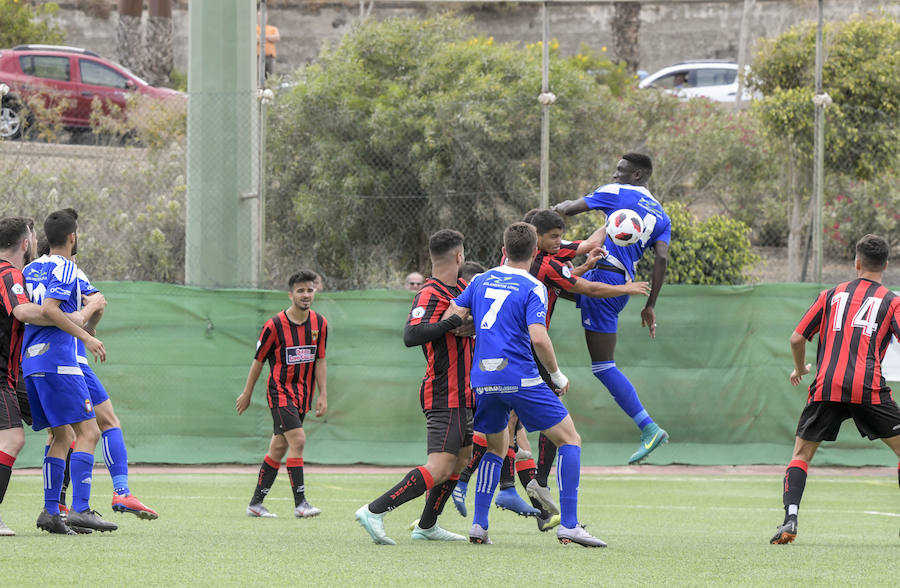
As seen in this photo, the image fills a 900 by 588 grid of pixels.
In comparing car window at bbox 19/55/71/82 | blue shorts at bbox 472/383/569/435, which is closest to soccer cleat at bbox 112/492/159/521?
blue shorts at bbox 472/383/569/435

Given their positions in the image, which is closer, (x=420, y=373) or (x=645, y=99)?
(x=420, y=373)

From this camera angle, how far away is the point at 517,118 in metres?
15.0

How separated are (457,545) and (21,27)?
27045mm

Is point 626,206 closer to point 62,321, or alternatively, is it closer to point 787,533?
point 787,533

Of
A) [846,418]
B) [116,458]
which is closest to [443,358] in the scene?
[116,458]

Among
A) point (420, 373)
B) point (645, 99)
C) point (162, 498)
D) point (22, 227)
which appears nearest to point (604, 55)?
point (645, 99)

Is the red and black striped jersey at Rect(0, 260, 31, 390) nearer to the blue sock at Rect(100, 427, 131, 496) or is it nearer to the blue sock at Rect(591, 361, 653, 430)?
the blue sock at Rect(100, 427, 131, 496)

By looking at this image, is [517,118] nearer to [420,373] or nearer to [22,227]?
[420,373]

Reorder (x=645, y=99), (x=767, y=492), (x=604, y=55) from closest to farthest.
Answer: (x=767, y=492)
(x=645, y=99)
(x=604, y=55)

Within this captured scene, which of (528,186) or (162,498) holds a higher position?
(528,186)

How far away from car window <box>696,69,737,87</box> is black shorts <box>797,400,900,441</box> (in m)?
25.1

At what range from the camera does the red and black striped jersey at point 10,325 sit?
747 cm

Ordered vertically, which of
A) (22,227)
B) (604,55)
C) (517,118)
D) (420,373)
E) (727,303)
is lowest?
(420,373)

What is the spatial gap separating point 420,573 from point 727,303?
28.8 feet
